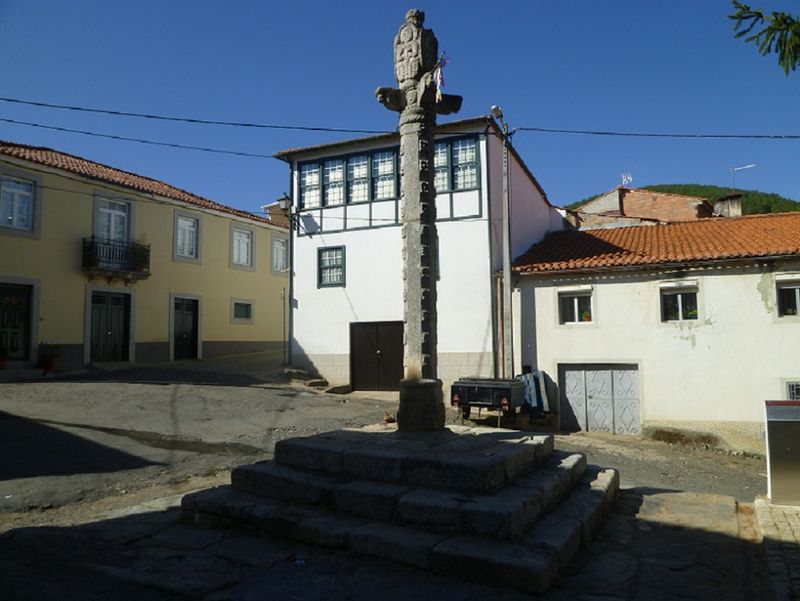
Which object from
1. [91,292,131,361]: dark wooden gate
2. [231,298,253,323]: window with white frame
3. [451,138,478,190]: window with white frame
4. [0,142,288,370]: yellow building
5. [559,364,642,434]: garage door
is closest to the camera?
[559,364,642,434]: garage door

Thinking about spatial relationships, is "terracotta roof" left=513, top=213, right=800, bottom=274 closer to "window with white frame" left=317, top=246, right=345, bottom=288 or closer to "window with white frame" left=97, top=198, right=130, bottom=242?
"window with white frame" left=317, top=246, right=345, bottom=288

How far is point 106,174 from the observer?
1881 cm

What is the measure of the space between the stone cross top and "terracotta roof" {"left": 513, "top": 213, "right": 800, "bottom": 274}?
8440 millimetres

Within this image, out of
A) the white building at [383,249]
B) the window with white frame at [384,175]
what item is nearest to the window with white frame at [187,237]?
the white building at [383,249]

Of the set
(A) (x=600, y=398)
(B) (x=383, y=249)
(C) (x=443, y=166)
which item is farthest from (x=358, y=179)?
(A) (x=600, y=398)

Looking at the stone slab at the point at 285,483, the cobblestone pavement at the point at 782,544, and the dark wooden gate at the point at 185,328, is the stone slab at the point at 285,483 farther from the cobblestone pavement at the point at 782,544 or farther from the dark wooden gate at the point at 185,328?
the dark wooden gate at the point at 185,328

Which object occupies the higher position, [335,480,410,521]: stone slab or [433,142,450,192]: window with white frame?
[433,142,450,192]: window with white frame

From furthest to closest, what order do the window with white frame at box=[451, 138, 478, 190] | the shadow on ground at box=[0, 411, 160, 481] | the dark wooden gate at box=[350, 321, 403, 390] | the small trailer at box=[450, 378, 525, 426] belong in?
the dark wooden gate at box=[350, 321, 403, 390], the window with white frame at box=[451, 138, 478, 190], the small trailer at box=[450, 378, 525, 426], the shadow on ground at box=[0, 411, 160, 481]

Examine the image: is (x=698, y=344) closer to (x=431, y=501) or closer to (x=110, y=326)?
(x=431, y=501)

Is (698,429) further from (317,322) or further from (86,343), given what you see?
(86,343)

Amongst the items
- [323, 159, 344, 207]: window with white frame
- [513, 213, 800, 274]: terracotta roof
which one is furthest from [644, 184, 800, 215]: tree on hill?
[323, 159, 344, 207]: window with white frame

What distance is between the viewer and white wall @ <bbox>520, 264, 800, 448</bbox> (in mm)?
11883

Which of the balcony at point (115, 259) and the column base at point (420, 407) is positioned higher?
the balcony at point (115, 259)

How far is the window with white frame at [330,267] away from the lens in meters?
16.6
